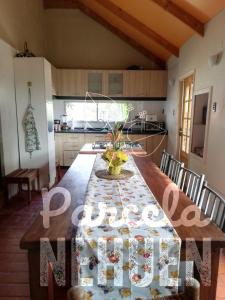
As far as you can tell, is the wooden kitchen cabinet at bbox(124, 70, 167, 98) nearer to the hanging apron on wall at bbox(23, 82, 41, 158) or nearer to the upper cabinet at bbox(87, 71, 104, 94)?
the upper cabinet at bbox(87, 71, 104, 94)

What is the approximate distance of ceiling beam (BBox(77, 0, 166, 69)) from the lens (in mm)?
5012

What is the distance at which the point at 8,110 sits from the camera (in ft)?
10.6

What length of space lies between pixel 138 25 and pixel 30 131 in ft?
8.75

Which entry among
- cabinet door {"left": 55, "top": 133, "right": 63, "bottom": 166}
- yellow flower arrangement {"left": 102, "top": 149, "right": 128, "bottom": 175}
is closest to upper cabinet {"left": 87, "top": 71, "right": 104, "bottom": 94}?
cabinet door {"left": 55, "top": 133, "right": 63, "bottom": 166}

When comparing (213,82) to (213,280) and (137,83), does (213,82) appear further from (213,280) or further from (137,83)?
(137,83)

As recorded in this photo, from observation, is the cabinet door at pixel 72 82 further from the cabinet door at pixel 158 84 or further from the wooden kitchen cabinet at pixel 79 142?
the cabinet door at pixel 158 84

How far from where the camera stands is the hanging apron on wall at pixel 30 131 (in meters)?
3.49

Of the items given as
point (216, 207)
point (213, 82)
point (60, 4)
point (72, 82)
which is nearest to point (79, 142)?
point (72, 82)

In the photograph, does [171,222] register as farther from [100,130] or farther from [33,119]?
[100,130]

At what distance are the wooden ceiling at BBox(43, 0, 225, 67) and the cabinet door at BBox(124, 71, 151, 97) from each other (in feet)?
2.01

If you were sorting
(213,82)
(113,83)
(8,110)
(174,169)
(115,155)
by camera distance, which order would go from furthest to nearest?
1. (113,83)
2. (8,110)
3. (213,82)
4. (174,169)
5. (115,155)

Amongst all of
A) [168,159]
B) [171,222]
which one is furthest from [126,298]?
[168,159]

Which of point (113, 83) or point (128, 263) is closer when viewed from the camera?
point (128, 263)

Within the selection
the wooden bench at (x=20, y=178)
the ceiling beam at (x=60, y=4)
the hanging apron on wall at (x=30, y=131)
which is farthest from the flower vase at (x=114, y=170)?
the ceiling beam at (x=60, y=4)
